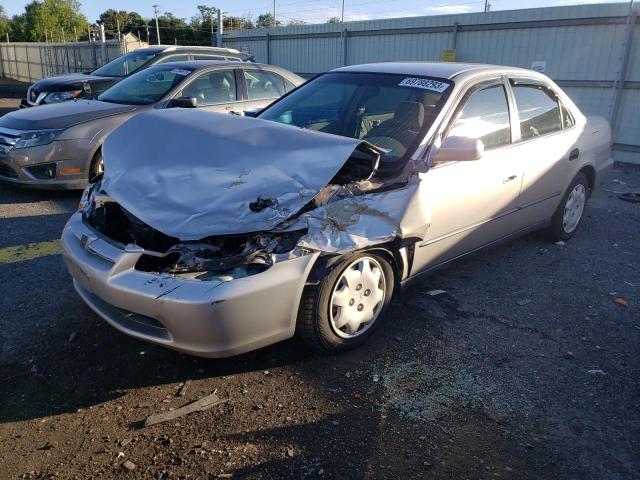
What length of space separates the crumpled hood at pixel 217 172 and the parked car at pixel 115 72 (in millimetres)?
6546

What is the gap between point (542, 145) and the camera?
4664mm

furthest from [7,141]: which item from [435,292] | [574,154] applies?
[574,154]

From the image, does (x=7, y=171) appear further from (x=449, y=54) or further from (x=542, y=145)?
(x=449, y=54)

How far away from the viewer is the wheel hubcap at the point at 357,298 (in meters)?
3.17

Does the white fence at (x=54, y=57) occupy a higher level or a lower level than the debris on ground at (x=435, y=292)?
higher

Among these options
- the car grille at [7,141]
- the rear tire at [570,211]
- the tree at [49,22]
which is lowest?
the rear tire at [570,211]

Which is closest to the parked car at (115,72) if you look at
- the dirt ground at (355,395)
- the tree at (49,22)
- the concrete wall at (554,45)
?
the concrete wall at (554,45)

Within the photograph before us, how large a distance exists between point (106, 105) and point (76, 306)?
3806 millimetres

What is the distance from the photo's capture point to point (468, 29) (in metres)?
11.9

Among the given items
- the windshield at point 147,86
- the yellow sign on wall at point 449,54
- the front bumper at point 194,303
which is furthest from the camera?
the yellow sign on wall at point 449,54

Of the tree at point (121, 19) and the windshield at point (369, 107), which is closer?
the windshield at point (369, 107)

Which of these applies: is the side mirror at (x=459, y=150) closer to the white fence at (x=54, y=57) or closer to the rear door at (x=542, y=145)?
the rear door at (x=542, y=145)

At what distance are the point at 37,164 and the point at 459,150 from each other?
4.84 meters

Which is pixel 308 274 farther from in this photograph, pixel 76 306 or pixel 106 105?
pixel 106 105
